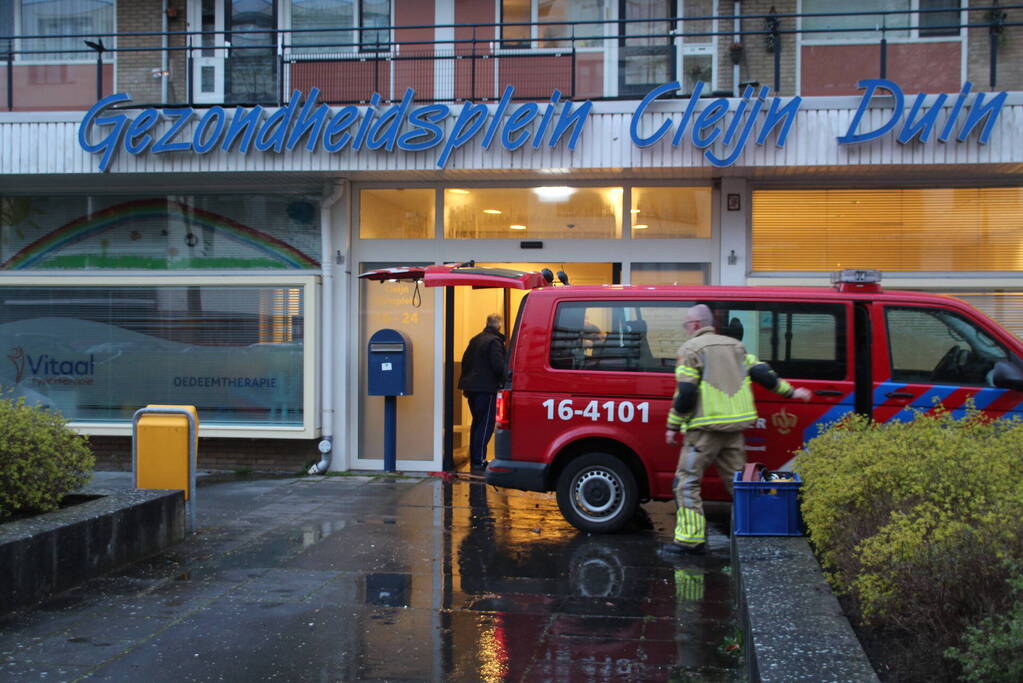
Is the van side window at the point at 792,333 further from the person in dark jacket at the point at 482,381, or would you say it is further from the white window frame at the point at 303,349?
the white window frame at the point at 303,349

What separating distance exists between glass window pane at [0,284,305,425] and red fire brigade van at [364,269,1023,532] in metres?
4.45

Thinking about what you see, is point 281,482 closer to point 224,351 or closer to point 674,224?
point 224,351

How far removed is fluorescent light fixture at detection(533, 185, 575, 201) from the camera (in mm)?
12188

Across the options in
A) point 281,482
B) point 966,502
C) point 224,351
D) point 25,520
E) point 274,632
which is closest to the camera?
point 966,502

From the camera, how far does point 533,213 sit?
40.2ft

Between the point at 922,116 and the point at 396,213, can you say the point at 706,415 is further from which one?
the point at 396,213

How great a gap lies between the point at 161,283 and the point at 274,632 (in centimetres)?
753

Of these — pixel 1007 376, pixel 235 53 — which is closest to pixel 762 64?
pixel 1007 376

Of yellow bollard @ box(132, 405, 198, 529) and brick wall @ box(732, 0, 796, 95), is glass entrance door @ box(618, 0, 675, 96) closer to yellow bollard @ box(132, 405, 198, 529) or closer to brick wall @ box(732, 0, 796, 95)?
brick wall @ box(732, 0, 796, 95)

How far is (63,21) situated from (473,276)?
23.7 feet

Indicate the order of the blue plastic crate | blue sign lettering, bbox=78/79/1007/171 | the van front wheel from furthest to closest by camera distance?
blue sign lettering, bbox=78/79/1007/171 → the van front wheel → the blue plastic crate

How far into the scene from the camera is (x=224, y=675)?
5199 millimetres

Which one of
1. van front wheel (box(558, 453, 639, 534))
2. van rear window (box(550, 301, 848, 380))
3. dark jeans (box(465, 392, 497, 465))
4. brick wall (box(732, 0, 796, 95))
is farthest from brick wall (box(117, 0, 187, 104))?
van front wheel (box(558, 453, 639, 534))

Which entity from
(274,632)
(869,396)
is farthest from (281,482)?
(869,396)
